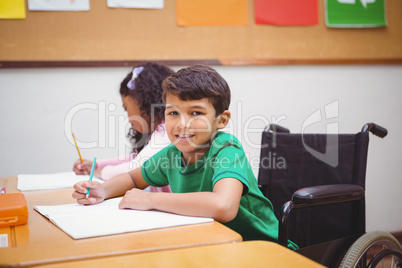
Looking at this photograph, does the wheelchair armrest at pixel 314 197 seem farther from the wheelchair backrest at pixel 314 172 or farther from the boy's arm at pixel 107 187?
the boy's arm at pixel 107 187

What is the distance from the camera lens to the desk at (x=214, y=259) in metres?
0.59

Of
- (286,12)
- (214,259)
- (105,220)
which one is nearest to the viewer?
(214,259)

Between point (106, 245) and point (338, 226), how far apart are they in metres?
0.87

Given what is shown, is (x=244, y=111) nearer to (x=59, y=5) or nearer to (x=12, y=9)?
(x=59, y=5)

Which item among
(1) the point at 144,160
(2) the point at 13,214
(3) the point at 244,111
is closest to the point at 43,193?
(1) the point at 144,160

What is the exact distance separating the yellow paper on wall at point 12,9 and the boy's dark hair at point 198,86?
1.35 meters

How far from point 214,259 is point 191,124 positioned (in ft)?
1.89

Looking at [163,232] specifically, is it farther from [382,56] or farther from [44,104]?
[382,56]

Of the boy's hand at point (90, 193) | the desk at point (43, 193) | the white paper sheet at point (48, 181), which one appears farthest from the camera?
the white paper sheet at point (48, 181)

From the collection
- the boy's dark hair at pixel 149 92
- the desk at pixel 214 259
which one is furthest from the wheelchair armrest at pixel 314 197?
the boy's dark hair at pixel 149 92

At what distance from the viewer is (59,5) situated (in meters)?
2.21

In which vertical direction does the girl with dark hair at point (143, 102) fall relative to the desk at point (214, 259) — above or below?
above

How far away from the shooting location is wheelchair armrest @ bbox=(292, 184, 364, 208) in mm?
1058

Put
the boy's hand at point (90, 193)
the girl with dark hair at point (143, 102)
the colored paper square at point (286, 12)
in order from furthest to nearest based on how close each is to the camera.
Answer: the colored paper square at point (286, 12)
the girl with dark hair at point (143, 102)
the boy's hand at point (90, 193)
